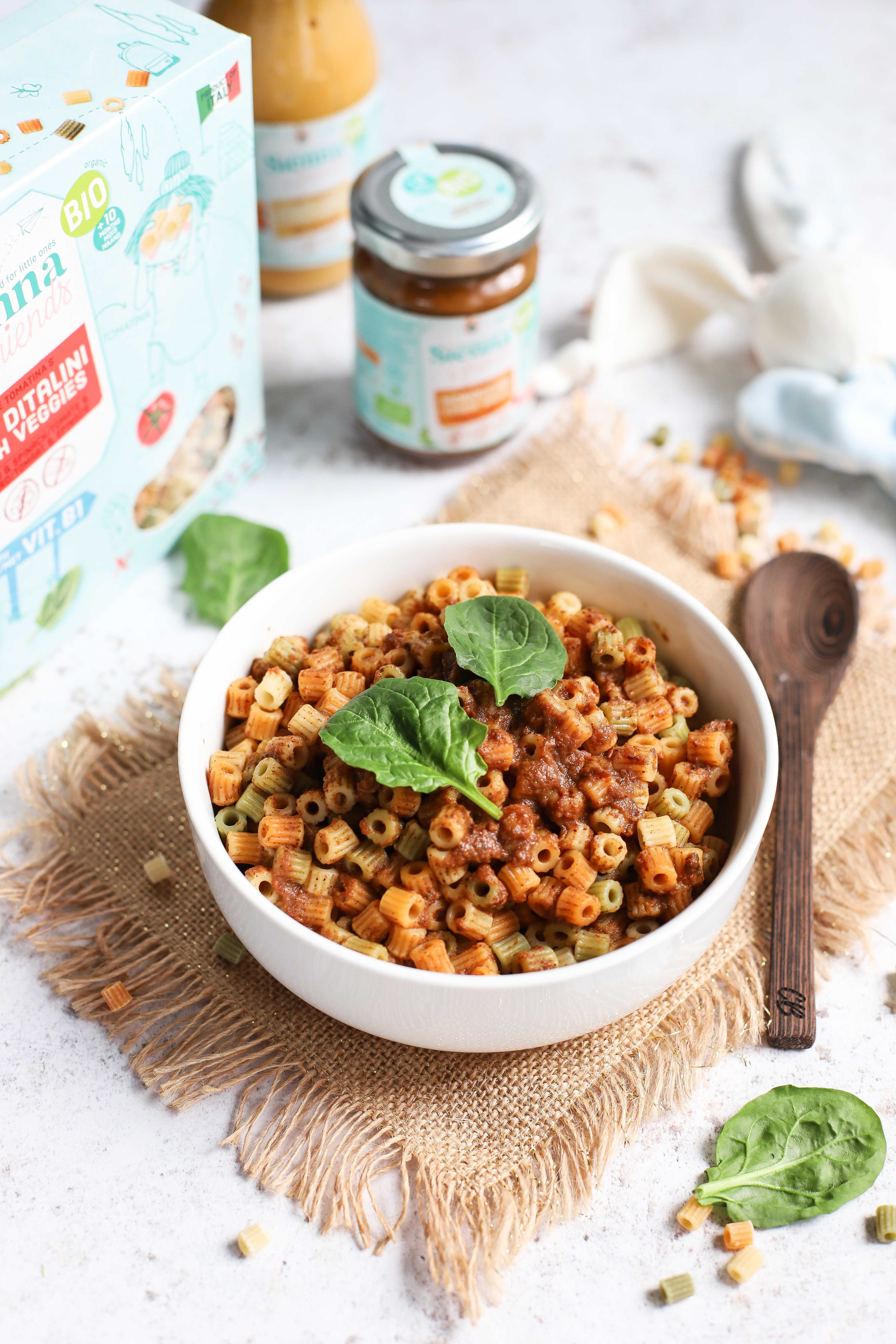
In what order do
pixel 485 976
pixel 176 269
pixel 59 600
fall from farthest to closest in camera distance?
pixel 59 600, pixel 176 269, pixel 485 976

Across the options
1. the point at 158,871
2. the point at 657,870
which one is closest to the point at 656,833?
the point at 657,870

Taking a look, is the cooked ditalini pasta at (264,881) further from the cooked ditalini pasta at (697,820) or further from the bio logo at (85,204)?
the bio logo at (85,204)

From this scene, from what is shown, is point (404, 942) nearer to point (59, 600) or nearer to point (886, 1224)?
point (886, 1224)

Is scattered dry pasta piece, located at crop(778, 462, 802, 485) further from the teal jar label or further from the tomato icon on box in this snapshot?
the tomato icon on box

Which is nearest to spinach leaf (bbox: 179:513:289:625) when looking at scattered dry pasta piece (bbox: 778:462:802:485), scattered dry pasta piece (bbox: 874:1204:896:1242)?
scattered dry pasta piece (bbox: 778:462:802:485)

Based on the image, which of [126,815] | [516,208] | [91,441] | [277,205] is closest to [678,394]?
[516,208]

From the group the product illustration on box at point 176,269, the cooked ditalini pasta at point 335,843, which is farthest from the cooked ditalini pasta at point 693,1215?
the product illustration on box at point 176,269

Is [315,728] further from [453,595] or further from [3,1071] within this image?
[3,1071]
